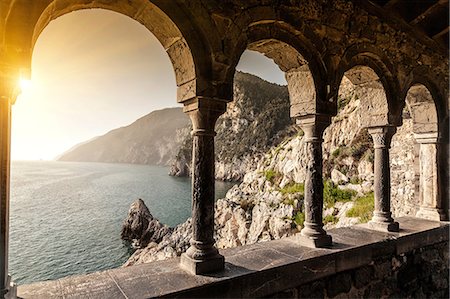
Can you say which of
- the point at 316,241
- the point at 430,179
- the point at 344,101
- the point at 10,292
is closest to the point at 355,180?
the point at 344,101


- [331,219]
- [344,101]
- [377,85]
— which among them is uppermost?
[344,101]

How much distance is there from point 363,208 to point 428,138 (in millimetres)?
6041

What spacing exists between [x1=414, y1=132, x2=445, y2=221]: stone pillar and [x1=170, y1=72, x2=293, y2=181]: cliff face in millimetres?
34614

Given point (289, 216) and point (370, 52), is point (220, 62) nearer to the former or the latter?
point (370, 52)

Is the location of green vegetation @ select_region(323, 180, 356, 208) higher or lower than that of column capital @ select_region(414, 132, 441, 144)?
lower

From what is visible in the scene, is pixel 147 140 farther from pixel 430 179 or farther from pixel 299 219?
pixel 430 179

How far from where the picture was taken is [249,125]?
4797 cm

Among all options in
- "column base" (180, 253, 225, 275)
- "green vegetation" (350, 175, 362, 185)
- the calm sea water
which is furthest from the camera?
the calm sea water

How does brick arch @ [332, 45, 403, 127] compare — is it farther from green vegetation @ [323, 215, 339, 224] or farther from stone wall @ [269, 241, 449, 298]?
green vegetation @ [323, 215, 339, 224]

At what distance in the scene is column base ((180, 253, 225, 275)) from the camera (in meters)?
2.51

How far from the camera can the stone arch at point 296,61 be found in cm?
314

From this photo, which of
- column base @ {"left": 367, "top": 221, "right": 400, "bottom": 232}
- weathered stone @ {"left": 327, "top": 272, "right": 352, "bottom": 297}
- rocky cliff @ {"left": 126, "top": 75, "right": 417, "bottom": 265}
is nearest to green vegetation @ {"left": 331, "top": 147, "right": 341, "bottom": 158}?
rocky cliff @ {"left": 126, "top": 75, "right": 417, "bottom": 265}

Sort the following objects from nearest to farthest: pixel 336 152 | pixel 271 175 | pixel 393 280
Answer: pixel 393 280 → pixel 336 152 → pixel 271 175

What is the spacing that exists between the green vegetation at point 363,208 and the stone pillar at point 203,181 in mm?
8615
